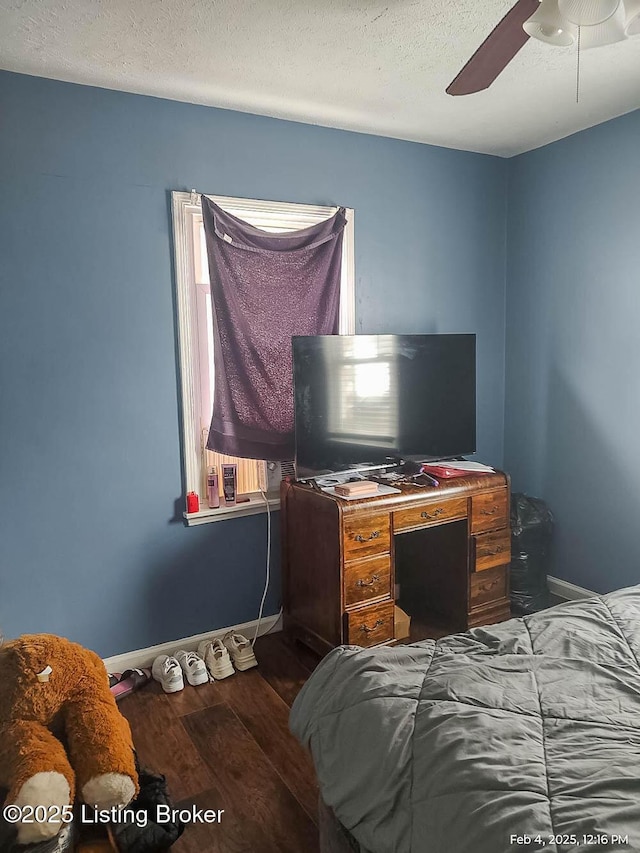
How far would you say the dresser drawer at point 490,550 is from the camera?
305 centimetres

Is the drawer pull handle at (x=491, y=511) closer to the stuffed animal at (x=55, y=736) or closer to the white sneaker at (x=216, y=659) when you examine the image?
the white sneaker at (x=216, y=659)

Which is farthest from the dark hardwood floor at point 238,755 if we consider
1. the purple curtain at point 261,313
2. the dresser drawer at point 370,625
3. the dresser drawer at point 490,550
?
the purple curtain at point 261,313

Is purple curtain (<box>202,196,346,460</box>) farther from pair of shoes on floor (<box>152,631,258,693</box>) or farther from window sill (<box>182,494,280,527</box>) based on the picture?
pair of shoes on floor (<box>152,631,258,693</box>)

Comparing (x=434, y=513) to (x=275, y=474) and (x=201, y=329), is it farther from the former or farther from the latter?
(x=201, y=329)

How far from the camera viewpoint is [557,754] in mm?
1284

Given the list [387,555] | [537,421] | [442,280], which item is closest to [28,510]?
[387,555]

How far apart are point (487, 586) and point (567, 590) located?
0.70 m

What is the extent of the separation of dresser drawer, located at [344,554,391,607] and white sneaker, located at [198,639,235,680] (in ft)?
A: 2.04

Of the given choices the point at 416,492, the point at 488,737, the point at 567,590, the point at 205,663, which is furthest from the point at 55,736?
the point at 567,590

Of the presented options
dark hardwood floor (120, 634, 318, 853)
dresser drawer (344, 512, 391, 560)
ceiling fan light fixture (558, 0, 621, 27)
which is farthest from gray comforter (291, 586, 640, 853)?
ceiling fan light fixture (558, 0, 621, 27)

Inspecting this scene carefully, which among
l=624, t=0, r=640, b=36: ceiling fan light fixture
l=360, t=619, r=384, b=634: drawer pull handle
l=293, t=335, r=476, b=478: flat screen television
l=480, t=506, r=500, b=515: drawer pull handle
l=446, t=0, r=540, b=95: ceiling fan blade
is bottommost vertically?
l=360, t=619, r=384, b=634: drawer pull handle

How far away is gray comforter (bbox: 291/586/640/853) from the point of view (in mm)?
1124

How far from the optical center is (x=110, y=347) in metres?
2.64

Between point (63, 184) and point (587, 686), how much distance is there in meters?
2.52
